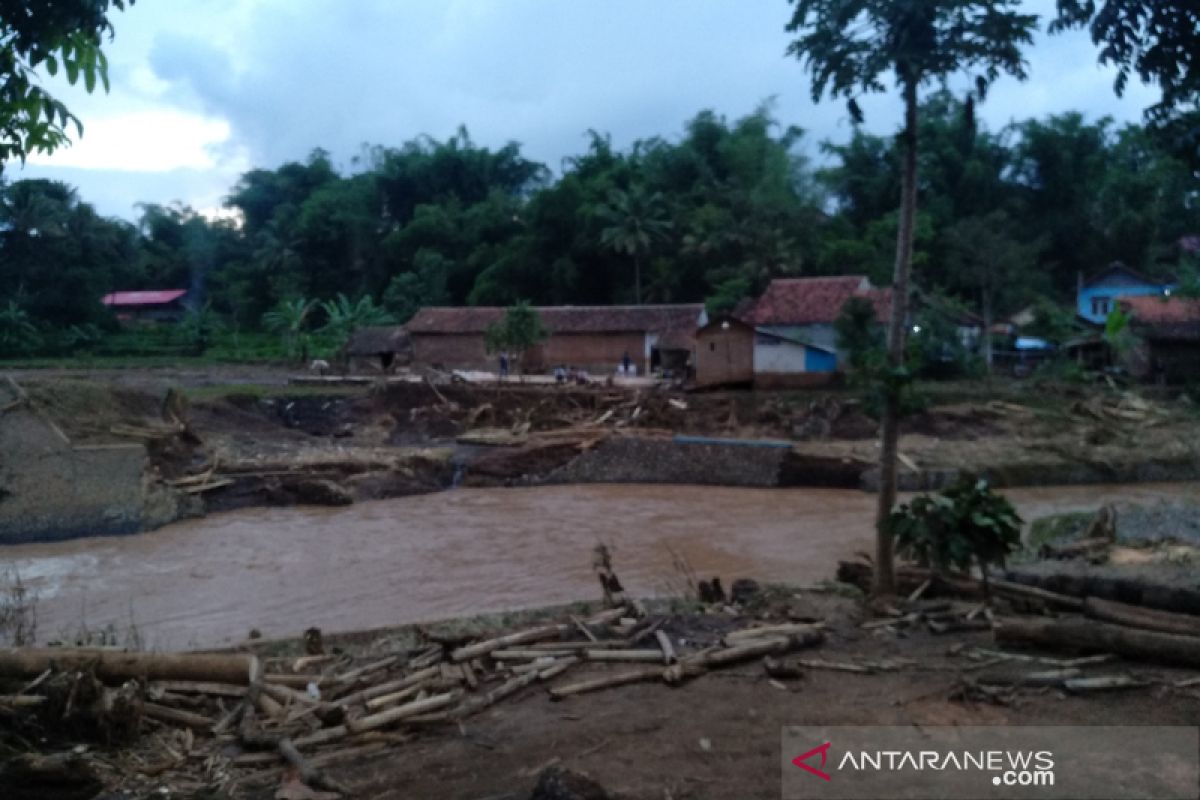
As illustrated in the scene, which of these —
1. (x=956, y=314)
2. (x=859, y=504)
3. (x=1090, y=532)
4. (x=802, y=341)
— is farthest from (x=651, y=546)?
(x=956, y=314)

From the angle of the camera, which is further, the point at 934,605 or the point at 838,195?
the point at 838,195

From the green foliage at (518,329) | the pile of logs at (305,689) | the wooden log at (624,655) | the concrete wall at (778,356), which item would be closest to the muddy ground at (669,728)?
the pile of logs at (305,689)

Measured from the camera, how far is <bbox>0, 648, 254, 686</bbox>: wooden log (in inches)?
257

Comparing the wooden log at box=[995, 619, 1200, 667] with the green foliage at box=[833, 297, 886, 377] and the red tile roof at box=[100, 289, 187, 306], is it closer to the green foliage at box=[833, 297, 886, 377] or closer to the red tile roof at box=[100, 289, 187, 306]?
the green foliage at box=[833, 297, 886, 377]

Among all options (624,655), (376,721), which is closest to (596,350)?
(624,655)

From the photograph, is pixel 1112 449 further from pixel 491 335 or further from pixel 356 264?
pixel 356 264

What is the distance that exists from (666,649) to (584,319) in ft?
120

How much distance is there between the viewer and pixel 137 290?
59625 mm

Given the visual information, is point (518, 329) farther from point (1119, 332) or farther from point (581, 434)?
point (1119, 332)

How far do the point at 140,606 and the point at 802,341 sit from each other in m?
24.6

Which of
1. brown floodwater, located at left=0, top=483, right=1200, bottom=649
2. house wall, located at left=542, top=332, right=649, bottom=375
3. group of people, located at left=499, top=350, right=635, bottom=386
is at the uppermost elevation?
house wall, located at left=542, top=332, right=649, bottom=375

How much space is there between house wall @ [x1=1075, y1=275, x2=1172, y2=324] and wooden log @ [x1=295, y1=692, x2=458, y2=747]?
40.9 metres

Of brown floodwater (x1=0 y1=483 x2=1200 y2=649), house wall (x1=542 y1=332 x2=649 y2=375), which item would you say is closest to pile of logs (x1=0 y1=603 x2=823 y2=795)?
brown floodwater (x1=0 y1=483 x2=1200 y2=649)

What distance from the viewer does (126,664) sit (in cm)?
693
